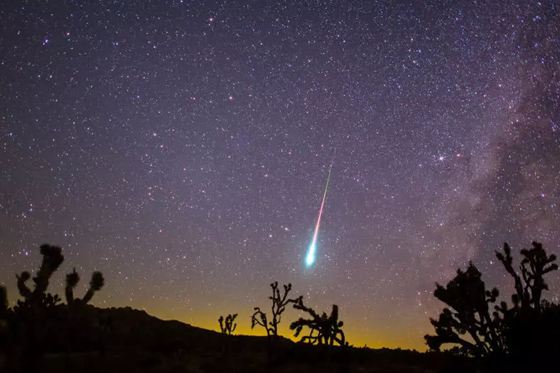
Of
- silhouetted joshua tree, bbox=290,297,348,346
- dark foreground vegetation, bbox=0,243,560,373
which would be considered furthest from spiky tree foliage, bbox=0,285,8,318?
silhouetted joshua tree, bbox=290,297,348,346

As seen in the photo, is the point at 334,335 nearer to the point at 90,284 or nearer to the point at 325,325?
the point at 325,325

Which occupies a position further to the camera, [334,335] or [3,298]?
[334,335]

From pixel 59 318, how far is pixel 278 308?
39.7ft

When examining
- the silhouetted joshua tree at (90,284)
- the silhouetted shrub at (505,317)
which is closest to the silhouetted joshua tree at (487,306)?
the silhouetted shrub at (505,317)

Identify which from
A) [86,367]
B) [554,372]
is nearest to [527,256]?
[554,372]

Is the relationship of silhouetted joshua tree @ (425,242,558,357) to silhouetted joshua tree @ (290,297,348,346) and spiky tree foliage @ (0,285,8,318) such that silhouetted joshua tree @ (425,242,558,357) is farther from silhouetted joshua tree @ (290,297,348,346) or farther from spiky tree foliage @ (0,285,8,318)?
spiky tree foliage @ (0,285,8,318)

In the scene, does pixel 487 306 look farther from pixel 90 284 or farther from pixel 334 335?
pixel 90 284

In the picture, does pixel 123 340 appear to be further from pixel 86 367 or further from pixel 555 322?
pixel 555 322

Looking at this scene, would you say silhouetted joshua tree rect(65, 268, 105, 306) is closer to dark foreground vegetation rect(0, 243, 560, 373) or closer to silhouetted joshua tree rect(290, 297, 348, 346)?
dark foreground vegetation rect(0, 243, 560, 373)

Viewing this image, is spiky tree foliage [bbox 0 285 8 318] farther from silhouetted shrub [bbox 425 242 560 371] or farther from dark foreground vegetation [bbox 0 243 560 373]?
silhouetted shrub [bbox 425 242 560 371]

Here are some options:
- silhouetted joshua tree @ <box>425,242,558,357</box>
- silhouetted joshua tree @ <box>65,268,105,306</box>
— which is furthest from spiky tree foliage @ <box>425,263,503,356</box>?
silhouetted joshua tree @ <box>65,268,105,306</box>


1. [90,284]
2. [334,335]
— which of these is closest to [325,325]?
[334,335]

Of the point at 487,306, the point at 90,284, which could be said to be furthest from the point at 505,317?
the point at 90,284

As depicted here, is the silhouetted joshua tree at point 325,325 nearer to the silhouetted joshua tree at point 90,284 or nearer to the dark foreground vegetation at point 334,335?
the dark foreground vegetation at point 334,335
